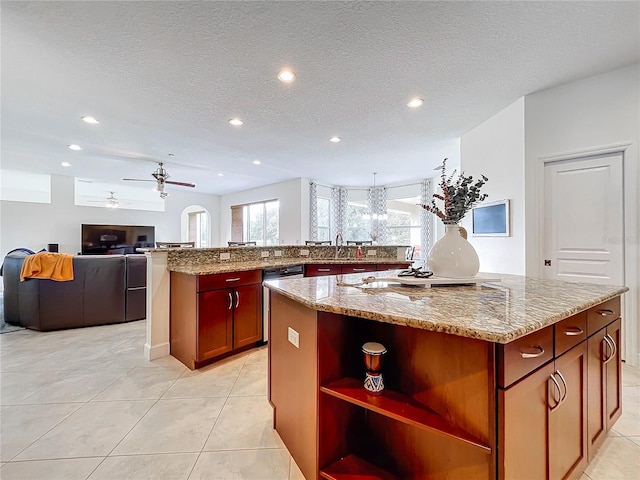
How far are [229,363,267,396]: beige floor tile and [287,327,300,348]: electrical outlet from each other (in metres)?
0.98

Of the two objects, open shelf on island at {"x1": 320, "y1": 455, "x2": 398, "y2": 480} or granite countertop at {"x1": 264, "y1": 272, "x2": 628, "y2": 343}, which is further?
open shelf on island at {"x1": 320, "y1": 455, "x2": 398, "y2": 480}

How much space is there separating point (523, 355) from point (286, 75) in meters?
2.67

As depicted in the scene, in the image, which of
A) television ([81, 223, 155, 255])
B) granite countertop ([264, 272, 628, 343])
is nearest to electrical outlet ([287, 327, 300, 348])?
granite countertop ([264, 272, 628, 343])

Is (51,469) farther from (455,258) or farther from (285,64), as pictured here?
(285,64)

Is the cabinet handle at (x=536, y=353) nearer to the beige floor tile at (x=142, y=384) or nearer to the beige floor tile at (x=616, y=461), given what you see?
the beige floor tile at (x=616, y=461)

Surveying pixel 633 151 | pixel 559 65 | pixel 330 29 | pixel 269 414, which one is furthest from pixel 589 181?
pixel 269 414

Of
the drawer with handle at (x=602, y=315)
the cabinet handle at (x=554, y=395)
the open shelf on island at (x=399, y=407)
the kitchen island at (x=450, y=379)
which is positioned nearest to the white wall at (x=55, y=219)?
the kitchen island at (x=450, y=379)

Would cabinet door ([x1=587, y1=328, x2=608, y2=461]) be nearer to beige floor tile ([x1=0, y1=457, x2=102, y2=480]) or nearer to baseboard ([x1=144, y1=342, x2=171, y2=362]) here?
beige floor tile ([x1=0, y1=457, x2=102, y2=480])

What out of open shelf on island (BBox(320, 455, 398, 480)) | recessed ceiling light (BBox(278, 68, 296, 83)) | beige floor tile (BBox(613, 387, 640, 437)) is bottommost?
beige floor tile (BBox(613, 387, 640, 437))

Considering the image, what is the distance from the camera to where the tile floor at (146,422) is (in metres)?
1.40

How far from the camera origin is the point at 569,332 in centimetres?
108

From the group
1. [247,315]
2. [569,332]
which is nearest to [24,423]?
[247,315]

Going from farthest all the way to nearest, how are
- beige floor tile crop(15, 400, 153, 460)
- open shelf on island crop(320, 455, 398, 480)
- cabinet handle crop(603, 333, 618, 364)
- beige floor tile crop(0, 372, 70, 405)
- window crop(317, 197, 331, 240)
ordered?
window crop(317, 197, 331, 240) < beige floor tile crop(0, 372, 70, 405) < beige floor tile crop(15, 400, 153, 460) < cabinet handle crop(603, 333, 618, 364) < open shelf on island crop(320, 455, 398, 480)

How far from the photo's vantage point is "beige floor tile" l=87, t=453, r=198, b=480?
4.45 feet
